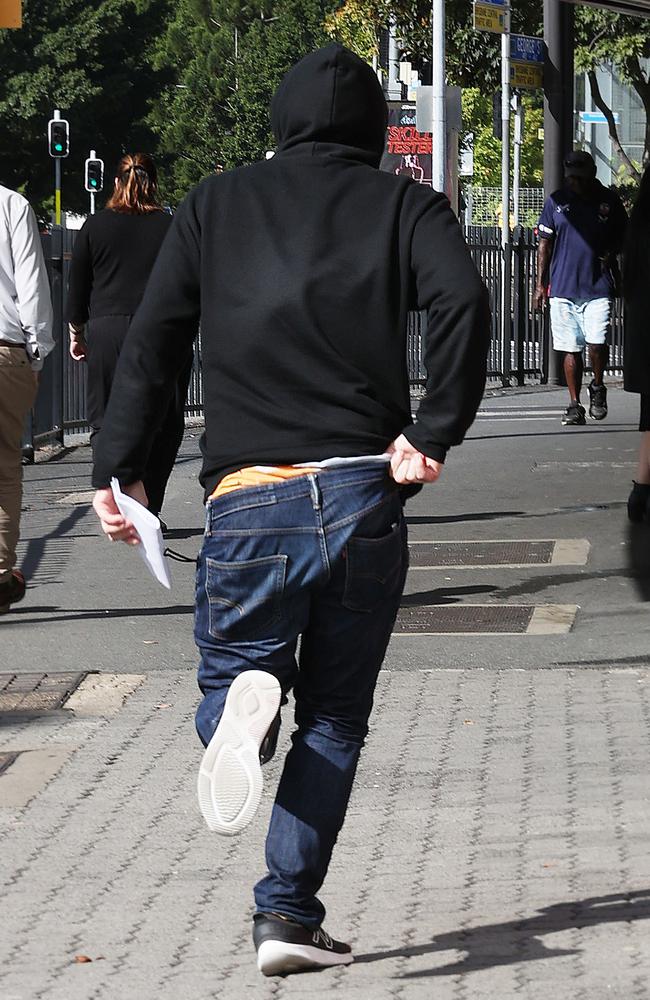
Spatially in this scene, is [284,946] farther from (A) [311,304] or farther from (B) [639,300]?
(B) [639,300]

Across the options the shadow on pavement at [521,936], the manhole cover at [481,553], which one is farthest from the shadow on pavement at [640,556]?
the shadow on pavement at [521,936]

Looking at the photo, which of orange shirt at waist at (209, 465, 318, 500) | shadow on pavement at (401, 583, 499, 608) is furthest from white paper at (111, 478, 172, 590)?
shadow on pavement at (401, 583, 499, 608)

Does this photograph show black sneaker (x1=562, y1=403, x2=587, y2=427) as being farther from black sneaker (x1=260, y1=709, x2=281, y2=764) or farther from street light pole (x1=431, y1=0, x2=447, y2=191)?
black sneaker (x1=260, y1=709, x2=281, y2=764)

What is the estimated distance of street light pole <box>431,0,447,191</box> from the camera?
829 inches

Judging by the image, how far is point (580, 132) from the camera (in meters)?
87.3

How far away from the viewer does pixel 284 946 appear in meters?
3.89

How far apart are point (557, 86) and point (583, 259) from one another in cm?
684

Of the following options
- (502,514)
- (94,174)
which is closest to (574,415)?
(502,514)

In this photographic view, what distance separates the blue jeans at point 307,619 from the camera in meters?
3.82

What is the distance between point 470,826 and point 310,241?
1840 mm

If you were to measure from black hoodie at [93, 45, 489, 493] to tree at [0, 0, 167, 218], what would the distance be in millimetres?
61684

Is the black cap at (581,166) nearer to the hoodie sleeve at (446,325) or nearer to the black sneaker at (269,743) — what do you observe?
the hoodie sleeve at (446,325)

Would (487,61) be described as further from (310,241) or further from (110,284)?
(310,241)

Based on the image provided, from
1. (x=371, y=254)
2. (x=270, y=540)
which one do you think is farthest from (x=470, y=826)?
(x=371, y=254)
